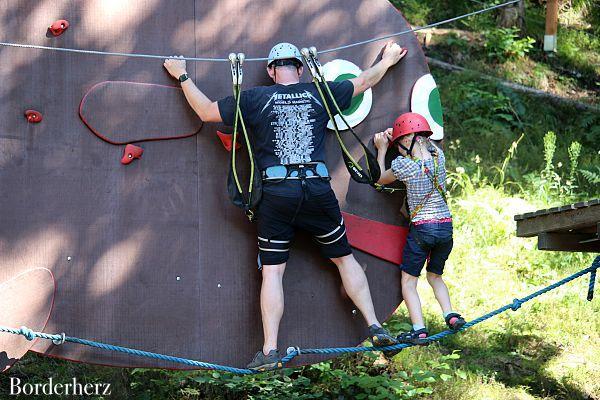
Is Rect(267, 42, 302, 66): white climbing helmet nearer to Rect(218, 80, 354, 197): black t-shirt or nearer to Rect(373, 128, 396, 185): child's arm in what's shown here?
Rect(218, 80, 354, 197): black t-shirt

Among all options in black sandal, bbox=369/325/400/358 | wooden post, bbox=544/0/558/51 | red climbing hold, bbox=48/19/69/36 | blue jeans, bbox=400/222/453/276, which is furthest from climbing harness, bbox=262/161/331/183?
wooden post, bbox=544/0/558/51

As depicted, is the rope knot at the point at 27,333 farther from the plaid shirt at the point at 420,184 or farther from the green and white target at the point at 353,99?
the plaid shirt at the point at 420,184

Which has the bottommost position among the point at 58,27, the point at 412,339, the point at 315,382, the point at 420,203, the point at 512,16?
the point at 315,382

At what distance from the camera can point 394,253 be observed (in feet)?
19.0

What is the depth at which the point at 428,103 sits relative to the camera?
5.89 metres

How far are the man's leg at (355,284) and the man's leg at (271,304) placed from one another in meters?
0.43

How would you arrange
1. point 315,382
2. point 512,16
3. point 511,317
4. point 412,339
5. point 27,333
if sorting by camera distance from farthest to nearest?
point 512,16
point 511,317
point 315,382
point 412,339
point 27,333

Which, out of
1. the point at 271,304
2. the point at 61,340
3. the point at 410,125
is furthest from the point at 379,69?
the point at 61,340

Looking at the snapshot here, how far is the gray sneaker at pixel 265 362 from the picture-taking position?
17.4 ft

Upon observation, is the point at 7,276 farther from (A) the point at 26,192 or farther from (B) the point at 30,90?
(B) the point at 30,90

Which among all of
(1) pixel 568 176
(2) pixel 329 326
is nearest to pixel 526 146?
(1) pixel 568 176

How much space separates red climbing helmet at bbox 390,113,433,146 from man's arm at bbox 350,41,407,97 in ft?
1.00

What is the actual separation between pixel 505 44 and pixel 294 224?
829cm

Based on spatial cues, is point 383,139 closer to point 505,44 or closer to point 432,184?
point 432,184
